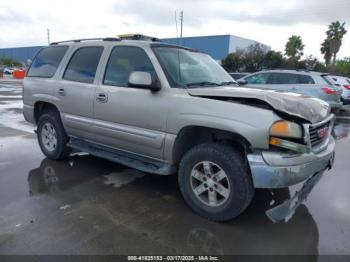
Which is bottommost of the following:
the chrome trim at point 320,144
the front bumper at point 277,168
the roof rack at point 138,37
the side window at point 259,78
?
the front bumper at point 277,168

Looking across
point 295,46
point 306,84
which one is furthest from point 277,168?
point 295,46

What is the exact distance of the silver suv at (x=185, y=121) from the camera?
281cm

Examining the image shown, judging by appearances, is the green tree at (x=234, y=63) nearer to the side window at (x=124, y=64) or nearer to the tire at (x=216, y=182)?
the side window at (x=124, y=64)

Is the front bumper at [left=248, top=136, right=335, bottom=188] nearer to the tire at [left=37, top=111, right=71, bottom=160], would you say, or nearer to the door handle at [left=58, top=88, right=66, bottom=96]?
the door handle at [left=58, top=88, right=66, bottom=96]

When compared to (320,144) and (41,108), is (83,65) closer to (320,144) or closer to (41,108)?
(41,108)

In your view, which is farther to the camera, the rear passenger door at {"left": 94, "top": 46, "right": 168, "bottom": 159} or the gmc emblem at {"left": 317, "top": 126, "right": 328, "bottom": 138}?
the rear passenger door at {"left": 94, "top": 46, "right": 168, "bottom": 159}

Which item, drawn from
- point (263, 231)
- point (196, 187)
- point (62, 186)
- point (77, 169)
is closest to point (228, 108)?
point (196, 187)

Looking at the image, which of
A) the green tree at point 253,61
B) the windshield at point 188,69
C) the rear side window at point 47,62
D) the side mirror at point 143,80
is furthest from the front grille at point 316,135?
the green tree at point 253,61

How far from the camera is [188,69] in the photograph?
3822 millimetres

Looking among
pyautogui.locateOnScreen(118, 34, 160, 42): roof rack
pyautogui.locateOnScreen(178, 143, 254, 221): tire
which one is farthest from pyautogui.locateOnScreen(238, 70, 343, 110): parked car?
pyautogui.locateOnScreen(178, 143, 254, 221): tire

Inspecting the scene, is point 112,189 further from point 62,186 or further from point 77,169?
point 77,169

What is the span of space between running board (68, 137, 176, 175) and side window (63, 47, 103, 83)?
0.98m

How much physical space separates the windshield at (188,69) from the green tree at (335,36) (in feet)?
150

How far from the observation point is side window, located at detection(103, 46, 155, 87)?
12.4 ft
